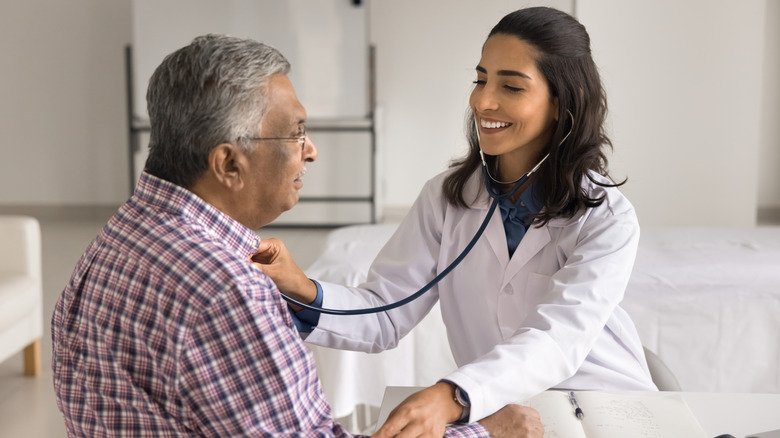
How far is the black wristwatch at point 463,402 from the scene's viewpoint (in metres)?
1.09

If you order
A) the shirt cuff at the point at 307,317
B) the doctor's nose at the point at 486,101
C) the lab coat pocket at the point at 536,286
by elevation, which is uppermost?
the doctor's nose at the point at 486,101

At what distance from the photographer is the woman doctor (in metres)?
1.27

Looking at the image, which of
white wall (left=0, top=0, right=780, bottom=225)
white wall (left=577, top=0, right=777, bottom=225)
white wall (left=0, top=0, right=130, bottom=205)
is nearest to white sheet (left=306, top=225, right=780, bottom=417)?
white wall (left=577, top=0, right=777, bottom=225)

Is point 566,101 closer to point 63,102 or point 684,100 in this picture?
point 684,100

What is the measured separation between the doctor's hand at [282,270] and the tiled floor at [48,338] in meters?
1.51

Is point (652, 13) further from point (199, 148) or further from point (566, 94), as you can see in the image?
point (199, 148)

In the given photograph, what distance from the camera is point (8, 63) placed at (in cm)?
632

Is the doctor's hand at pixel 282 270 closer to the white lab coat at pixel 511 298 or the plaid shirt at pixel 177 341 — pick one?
the white lab coat at pixel 511 298

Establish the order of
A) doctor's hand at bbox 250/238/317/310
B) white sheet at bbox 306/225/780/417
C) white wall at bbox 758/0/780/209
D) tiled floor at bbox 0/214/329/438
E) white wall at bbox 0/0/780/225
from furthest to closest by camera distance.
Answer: white wall at bbox 0/0/780/225 → white wall at bbox 758/0/780/209 → tiled floor at bbox 0/214/329/438 → white sheet at bbox 306/225/780/417 → doctor's hand at bbox 250/238/317/310

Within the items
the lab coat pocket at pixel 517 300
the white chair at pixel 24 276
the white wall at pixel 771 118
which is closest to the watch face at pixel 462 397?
the lab coat pocket at pixel 517 300

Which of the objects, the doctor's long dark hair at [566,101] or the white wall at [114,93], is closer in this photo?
the doctor's long dark hair at [566,101]

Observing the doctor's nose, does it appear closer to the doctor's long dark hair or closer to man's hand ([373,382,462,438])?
the doctor's long dark hair

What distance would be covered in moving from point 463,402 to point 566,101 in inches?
22.8

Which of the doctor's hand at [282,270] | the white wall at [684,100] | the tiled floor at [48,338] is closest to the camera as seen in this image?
the doctor's hand at [282,270]
